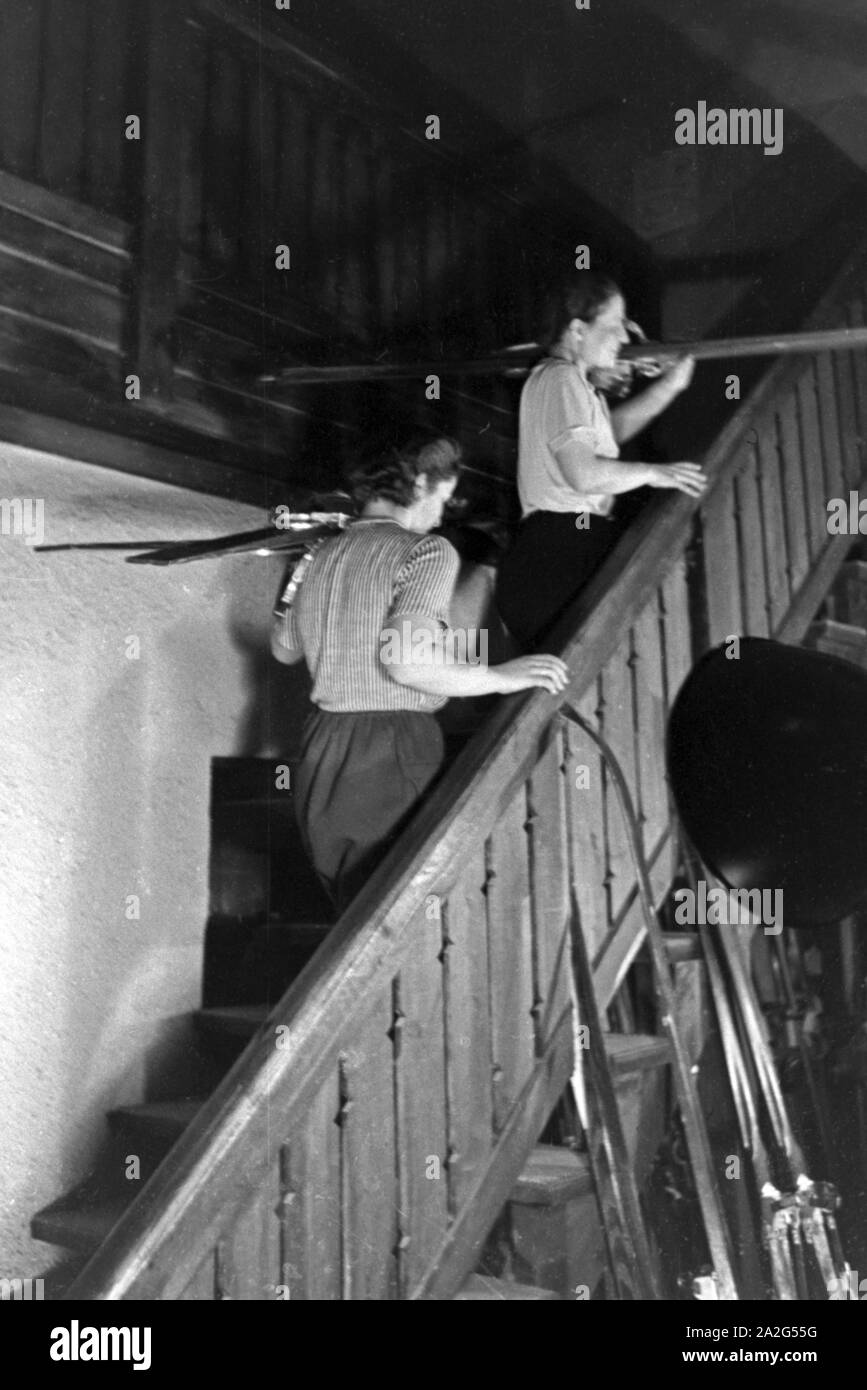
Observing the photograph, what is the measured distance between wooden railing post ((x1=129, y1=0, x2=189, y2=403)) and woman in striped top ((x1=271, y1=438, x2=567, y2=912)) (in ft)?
2.58

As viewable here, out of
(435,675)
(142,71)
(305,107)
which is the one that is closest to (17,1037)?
(435,675)

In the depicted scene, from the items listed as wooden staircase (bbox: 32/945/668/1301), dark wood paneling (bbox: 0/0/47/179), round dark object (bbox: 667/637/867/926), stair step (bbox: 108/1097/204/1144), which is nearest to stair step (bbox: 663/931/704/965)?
round dark object (bbox: 667/637/867/926)

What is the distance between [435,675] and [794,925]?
1.26 m

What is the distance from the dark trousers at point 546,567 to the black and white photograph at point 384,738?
10 millimetres

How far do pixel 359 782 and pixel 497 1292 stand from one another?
3.22ft

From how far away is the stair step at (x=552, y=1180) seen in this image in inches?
101

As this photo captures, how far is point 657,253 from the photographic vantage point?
15.9 feet

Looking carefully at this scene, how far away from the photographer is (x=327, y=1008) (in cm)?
226

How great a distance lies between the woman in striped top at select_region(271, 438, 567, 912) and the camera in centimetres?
255

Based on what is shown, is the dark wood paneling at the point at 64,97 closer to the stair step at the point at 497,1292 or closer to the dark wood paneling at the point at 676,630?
the dark wood paneling at the point at 676,630

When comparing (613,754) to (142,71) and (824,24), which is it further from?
(824,24)

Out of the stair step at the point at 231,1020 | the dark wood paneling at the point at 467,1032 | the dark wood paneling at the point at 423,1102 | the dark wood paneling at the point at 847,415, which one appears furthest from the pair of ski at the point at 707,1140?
the dark wood paneling at the point at 847,415

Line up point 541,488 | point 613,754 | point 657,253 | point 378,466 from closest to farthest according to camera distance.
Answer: point 378,466 < point 613,754 < point 541,488 < point 657,253

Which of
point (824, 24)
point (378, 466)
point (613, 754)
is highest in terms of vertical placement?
point (824, 24)
